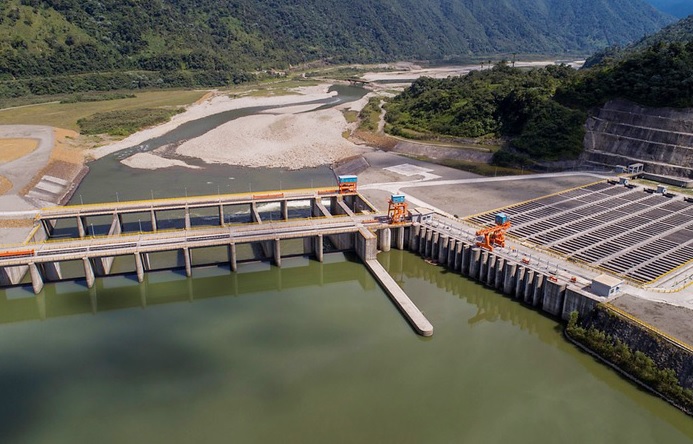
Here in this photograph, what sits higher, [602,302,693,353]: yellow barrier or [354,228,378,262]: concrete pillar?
[602,302,693,353]: yellow barrier

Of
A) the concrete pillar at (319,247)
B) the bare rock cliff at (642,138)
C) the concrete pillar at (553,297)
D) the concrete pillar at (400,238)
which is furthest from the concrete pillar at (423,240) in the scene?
the bare rock cliff at (642,138)

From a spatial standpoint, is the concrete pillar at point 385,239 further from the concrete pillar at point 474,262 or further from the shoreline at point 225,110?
the shoreline at point 225,110

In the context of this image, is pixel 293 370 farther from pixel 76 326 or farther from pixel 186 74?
pixel 186 74

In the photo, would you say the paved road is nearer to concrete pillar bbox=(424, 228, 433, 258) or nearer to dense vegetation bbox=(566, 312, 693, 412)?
concrete pillar bbox=(424, 228, 433, 258)

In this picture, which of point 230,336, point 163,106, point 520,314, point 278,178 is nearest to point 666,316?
point 520,314

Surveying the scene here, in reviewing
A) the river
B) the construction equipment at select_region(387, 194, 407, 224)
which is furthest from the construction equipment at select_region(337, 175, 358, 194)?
the river

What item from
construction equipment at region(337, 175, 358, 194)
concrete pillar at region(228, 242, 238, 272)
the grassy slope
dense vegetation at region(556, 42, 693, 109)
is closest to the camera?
concrete pillar at region(228, 242, 238, 272)

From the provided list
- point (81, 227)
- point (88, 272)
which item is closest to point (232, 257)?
point (88, 272)

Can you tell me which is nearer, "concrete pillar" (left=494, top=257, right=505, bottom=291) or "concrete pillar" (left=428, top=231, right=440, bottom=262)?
"concrete pillar" (left=494, top=257, right=505, bottom=291)
